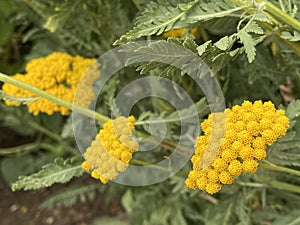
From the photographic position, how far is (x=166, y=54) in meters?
0.97

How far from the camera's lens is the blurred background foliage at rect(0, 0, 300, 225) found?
4.13 ft

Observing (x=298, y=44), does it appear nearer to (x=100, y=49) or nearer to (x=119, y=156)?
(x=119, y=156)

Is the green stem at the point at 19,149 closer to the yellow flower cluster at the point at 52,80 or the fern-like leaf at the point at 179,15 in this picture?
the yellow flower cluster at the point at 52,80

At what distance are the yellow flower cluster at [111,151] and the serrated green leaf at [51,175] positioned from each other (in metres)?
0.14

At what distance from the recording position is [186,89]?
1576 millimetres

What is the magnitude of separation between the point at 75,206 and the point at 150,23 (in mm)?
1308

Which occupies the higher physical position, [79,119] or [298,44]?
[298,44]

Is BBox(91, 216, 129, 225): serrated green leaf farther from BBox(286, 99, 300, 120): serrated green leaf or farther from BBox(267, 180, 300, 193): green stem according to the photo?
BBox(286, 99, 300, 120): serrated green leaf

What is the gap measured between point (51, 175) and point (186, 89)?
528 mm

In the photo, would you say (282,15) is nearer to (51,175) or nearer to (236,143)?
(236,143)

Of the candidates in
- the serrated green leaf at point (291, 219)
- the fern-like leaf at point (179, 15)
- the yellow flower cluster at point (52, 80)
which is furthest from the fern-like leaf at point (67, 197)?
the fern-like leaf at point (179, 15)

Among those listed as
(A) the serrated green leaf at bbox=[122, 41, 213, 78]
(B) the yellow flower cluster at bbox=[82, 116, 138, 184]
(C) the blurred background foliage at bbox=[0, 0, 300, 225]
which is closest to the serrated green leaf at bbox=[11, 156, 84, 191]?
(C) the blurred background foliage at bbox=[0, 0, 300, 225]

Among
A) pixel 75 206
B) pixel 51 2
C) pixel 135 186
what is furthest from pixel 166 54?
pixel 75 206

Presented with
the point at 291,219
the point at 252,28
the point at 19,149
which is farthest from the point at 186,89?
the point at 19,149
